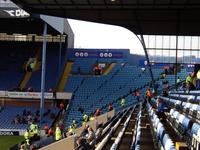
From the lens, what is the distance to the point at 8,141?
98.6 ft

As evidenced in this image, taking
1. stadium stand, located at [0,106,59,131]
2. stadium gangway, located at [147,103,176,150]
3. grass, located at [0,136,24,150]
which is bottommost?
grass, located at [0,136,24,150]

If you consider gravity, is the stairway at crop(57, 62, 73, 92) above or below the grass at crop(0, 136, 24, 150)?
above

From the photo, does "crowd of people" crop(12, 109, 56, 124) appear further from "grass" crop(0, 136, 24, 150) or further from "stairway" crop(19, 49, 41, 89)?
"stairway" crop(19, 49, 41, 89)

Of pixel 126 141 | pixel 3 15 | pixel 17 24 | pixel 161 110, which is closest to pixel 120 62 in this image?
pixel 17 24

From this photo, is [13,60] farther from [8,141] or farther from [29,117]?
[8,141]

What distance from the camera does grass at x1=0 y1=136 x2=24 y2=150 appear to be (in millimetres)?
27766

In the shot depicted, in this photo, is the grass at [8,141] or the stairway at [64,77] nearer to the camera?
the grass at [8,141]

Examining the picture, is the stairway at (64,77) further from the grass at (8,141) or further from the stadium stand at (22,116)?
the grass at (8,141)

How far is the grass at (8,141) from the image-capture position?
27.8m

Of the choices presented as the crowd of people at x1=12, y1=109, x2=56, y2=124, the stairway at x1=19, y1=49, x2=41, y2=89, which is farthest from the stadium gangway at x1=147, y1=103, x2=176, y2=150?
the stairway at x1=19, y1=49, x2=41, y2=89

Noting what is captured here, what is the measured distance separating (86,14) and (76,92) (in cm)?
1765

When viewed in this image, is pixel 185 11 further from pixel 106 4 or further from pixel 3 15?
pixel 3 15

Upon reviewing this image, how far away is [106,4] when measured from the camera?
66.7 feet

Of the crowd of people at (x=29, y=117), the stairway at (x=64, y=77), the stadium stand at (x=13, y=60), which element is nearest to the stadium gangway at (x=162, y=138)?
the crowd of people at (x=29, y=117)
